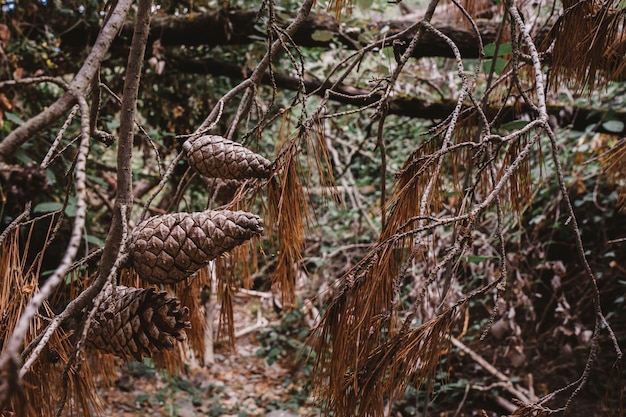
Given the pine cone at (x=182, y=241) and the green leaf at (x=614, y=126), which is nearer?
the pine cone at (x=182, y=241)

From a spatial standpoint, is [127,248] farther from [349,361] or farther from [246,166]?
[349,361]

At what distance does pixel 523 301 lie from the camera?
2277 millimetres

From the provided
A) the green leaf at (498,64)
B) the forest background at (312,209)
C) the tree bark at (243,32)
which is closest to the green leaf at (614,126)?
the forest background at (312,209)

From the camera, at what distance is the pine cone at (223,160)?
632mm

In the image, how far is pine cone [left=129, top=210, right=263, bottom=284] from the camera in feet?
1.72

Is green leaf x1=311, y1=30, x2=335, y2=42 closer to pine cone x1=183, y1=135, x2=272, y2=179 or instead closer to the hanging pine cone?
pine cone x1=183, y1=135, x2=272, y2=179

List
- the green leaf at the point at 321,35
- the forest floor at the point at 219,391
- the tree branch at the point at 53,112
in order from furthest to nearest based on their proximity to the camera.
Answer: the forest floor at the point at 219,391, the green leaf at the point at 321,35, the tree branch at the point at 53,112

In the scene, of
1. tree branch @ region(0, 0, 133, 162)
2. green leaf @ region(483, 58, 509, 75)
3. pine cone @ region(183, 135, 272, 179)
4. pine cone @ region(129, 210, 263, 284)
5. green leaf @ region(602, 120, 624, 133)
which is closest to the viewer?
tree branch @ region(0, 0, 133, 162)

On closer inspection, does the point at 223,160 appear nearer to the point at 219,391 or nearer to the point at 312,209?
the point at 312,209

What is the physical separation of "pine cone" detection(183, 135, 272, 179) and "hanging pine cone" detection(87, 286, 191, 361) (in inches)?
6.9

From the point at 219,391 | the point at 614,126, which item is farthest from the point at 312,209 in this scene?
the point at 219,391

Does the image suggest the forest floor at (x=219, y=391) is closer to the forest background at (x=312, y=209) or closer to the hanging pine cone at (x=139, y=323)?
the forest background at (x=312, y=209)

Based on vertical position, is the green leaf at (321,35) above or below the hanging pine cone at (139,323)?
above

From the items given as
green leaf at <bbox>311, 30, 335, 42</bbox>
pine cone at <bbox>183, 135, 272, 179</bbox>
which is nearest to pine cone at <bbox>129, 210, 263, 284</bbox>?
pine cone at <bbox>183, 135, 272, 179</bbox>
